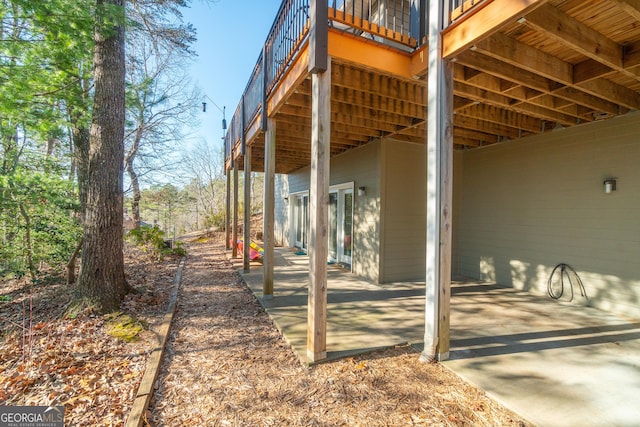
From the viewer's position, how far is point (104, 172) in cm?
386

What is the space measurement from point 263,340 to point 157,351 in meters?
1.05

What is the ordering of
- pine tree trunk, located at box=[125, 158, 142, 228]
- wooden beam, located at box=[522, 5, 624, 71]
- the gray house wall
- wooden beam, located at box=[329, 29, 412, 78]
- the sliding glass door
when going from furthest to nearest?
1. pine tree trunk, located at box=[125, 158, 142, 228]
2. the sliding glass door
3. the gray house wall
4. wooden beam, located at box=[329, 29, 412, 78]
5. wooden beam, located at box=[522, 5, 624, 71]

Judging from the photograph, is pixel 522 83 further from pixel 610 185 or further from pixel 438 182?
pixel 610 185

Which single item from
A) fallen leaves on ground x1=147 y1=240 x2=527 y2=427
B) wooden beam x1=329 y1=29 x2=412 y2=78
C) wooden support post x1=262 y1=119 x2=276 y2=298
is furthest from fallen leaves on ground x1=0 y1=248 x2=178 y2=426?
wooden beam x1=329 y1=29 x2=412 y2=78

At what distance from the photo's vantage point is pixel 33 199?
4859mm

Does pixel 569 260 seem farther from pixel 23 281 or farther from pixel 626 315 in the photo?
pixel 23 281

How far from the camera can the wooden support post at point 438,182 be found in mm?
2631

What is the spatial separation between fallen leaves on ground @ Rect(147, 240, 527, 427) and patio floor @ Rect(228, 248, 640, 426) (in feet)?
0.70

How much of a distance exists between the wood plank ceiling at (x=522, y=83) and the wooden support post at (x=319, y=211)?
2.10 ft

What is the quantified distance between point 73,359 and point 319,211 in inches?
103

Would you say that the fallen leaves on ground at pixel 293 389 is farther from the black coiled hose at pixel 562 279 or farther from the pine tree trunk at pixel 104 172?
the black coiled hose at pixel 562 279

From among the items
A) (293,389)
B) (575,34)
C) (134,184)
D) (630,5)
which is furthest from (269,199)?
(134,184)

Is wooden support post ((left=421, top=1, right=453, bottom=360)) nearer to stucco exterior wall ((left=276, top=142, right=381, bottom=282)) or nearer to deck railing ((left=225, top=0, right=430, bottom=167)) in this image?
deck railing ((left=225, top=0, right=430, bottom=167))

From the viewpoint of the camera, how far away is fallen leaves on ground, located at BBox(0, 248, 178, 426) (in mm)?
2111
